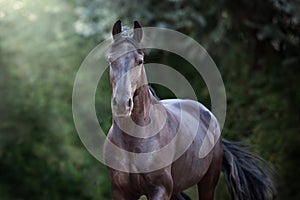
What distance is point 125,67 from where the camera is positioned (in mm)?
4637

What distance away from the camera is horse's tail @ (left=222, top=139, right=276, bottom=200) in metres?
6.32

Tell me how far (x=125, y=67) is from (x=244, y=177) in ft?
7.17

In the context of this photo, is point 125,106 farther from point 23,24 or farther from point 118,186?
point 23,24

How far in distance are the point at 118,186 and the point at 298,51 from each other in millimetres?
5648

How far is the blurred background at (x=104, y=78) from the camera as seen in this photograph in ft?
33.9

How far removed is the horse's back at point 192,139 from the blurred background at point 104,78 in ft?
12.7

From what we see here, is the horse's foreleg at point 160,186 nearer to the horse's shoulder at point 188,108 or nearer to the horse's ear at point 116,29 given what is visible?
the horse's shoulder at point 188,108

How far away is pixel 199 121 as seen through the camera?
5906mm

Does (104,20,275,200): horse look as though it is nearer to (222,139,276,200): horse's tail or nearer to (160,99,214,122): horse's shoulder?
(160,99,214,122): horse's shoulder

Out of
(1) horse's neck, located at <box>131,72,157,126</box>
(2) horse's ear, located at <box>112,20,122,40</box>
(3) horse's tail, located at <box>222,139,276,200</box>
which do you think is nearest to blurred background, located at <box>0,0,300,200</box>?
(3) horse's tail, located at <box>222,139,276,200</box>

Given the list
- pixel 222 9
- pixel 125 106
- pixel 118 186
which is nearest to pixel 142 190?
pixel 118 186

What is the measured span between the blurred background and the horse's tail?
3.30 metres

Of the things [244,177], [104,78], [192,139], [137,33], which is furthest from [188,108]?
[104,78]

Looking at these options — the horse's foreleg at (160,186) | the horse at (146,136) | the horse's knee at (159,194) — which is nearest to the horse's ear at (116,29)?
the horse at (146,136)
